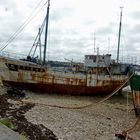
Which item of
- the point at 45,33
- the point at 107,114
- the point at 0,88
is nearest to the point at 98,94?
the point at 45,33

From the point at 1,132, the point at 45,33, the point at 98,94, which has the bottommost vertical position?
the point at 98,94

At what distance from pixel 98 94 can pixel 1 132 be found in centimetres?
2716

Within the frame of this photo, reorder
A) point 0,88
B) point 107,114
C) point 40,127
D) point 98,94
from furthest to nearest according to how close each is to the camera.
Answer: point 98,94, point 0,88, point 107,114, point 40,127

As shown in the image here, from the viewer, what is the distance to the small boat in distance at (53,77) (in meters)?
32.1

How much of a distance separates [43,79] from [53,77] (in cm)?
102

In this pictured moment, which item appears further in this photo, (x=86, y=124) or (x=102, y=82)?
(x=102, y=82)

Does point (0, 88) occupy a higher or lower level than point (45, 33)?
lower

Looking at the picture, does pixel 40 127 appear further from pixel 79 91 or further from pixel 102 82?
pixel 102 82

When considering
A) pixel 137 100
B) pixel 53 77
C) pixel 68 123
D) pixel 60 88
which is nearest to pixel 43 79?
pixel 53 77

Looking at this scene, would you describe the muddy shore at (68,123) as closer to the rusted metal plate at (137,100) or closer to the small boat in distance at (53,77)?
the rusted metal plate at (137,100)

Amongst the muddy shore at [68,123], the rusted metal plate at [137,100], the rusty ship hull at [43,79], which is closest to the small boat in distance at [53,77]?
the rusty ship hull at [43,79]

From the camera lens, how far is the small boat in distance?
105 ft

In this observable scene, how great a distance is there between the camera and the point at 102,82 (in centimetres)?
3628

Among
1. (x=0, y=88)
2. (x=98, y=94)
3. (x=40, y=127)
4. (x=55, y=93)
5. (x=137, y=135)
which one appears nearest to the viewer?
(x=40, y=127)
